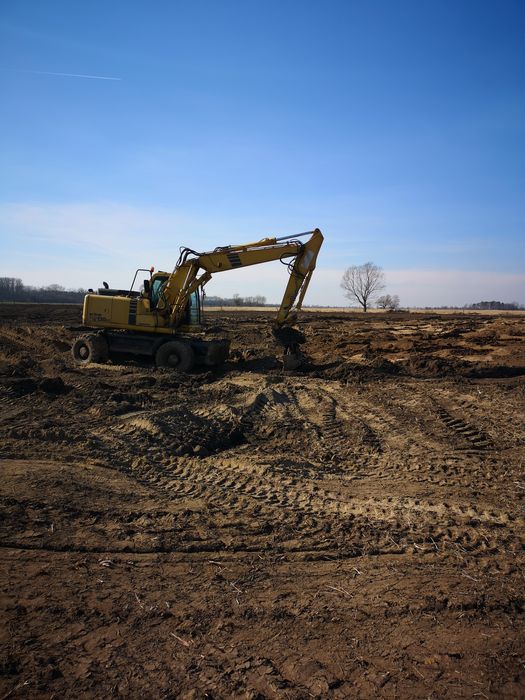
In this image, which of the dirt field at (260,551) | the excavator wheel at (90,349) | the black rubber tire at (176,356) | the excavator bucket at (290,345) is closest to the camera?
the dirt field at (260,551)

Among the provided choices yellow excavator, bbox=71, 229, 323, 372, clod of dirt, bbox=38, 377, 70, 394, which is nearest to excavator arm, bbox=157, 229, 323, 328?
yellow excavator, bbox=71, 229, 323, 372

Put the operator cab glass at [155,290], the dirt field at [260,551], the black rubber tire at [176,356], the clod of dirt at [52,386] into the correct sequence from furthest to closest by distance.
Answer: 1. the operator cab glass at [155,290]
2. the black rubber tire at [176,356]
3. the clod of dirt at [52,386]
4. the dirt field at [260,551]

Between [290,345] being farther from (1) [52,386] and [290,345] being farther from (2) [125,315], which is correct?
(1) [52,386]

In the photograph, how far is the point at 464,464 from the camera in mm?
6812

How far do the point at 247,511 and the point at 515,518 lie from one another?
274cm

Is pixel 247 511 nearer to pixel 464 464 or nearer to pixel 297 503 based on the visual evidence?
pixel 297 503

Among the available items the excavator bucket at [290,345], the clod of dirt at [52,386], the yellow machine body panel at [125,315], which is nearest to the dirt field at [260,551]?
the clod of dirt at [52,386]

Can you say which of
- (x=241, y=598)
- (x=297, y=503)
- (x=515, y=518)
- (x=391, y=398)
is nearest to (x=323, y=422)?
(x=391, y=398)

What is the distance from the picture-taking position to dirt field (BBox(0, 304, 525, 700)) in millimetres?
3045

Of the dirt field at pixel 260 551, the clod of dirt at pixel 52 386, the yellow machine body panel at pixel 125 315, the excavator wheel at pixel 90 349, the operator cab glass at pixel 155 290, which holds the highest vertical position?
the operator cab glass at pixel 155 290

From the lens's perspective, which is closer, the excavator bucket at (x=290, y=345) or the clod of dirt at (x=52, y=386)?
the clod of dirt at (x=52, y=386)

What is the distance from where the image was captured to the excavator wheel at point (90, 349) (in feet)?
52.0

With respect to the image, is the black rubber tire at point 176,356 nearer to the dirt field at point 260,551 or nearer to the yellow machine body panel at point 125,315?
the yellow machine body panel at point 125,315

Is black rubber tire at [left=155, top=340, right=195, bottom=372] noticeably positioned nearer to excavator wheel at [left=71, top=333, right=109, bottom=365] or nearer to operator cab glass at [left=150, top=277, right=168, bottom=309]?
operator cab glass at [left=150, top=277, right=168, bottom=309]
